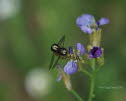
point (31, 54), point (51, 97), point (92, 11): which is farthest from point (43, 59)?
point (92, 11)

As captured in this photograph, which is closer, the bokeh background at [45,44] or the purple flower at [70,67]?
the purple flower at [70,67]

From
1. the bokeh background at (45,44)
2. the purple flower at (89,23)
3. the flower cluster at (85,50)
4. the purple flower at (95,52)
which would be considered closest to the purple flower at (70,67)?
the flower cluster at (85,50)

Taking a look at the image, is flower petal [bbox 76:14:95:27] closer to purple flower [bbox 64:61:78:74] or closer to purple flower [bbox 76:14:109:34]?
purple flower [bbox 76:14:109:34]

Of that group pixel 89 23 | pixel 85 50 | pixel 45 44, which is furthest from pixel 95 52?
pixel 45 44

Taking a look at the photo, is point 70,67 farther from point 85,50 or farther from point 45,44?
point 45,44

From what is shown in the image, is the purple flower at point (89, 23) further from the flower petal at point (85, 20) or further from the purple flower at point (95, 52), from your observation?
the purple flower at point (95, 52)

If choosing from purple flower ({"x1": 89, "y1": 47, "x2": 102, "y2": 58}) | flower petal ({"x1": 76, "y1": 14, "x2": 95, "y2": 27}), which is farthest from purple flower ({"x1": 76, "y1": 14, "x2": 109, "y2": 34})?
purple flower ({"x1": 89, "y1": 47, "x2": 102, "y2": 58})

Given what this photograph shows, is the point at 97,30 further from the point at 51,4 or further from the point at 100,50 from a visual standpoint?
the point at 51,4

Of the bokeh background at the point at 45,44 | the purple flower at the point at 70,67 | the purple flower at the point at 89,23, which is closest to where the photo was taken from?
the purple flower at the point at 70,67
